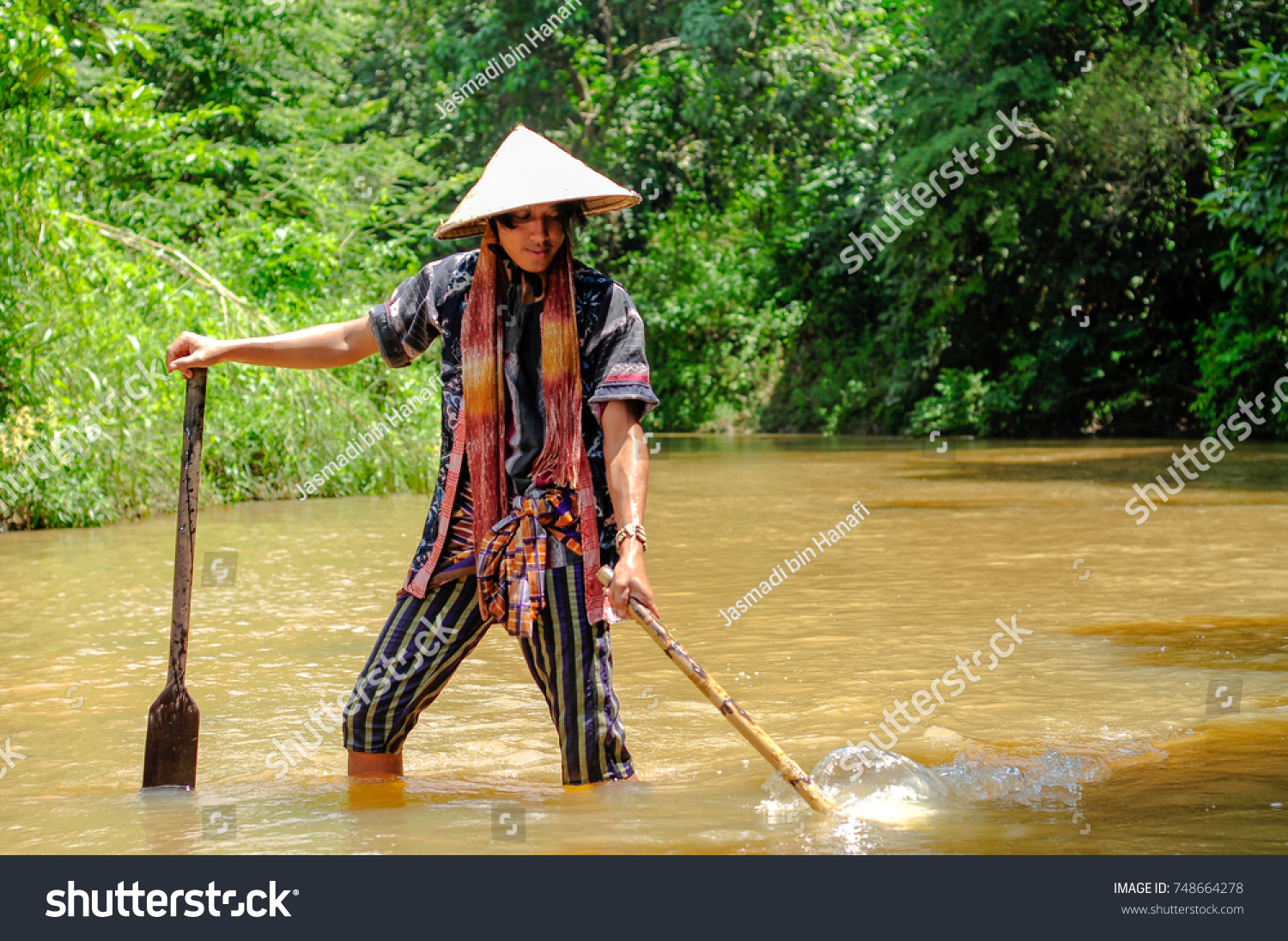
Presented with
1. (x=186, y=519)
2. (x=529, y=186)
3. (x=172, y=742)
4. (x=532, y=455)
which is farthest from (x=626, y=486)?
(x=172, y=742)

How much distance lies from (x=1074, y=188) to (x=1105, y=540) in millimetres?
13163

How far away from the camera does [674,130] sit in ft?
101

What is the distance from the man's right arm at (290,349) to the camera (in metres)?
3.52

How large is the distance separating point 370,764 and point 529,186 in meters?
1.52

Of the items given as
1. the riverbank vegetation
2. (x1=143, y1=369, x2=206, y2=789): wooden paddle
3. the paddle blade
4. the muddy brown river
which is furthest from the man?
the riverbank vegetation

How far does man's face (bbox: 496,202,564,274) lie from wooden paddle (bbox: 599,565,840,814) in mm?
757

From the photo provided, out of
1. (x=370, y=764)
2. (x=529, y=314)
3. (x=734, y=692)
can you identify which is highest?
(x=529, y=314)

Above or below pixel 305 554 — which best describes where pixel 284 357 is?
above

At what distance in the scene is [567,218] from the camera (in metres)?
3.38

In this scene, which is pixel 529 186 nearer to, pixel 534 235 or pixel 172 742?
pixel 534 235

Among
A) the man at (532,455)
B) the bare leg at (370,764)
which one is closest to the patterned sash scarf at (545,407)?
the man at (532,455)

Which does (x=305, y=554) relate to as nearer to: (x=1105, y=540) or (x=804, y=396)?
(x=1105, y=540)

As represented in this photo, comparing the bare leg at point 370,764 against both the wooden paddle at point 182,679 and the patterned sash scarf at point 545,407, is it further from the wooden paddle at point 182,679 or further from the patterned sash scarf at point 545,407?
the patterned sash scarf at point 545,407
